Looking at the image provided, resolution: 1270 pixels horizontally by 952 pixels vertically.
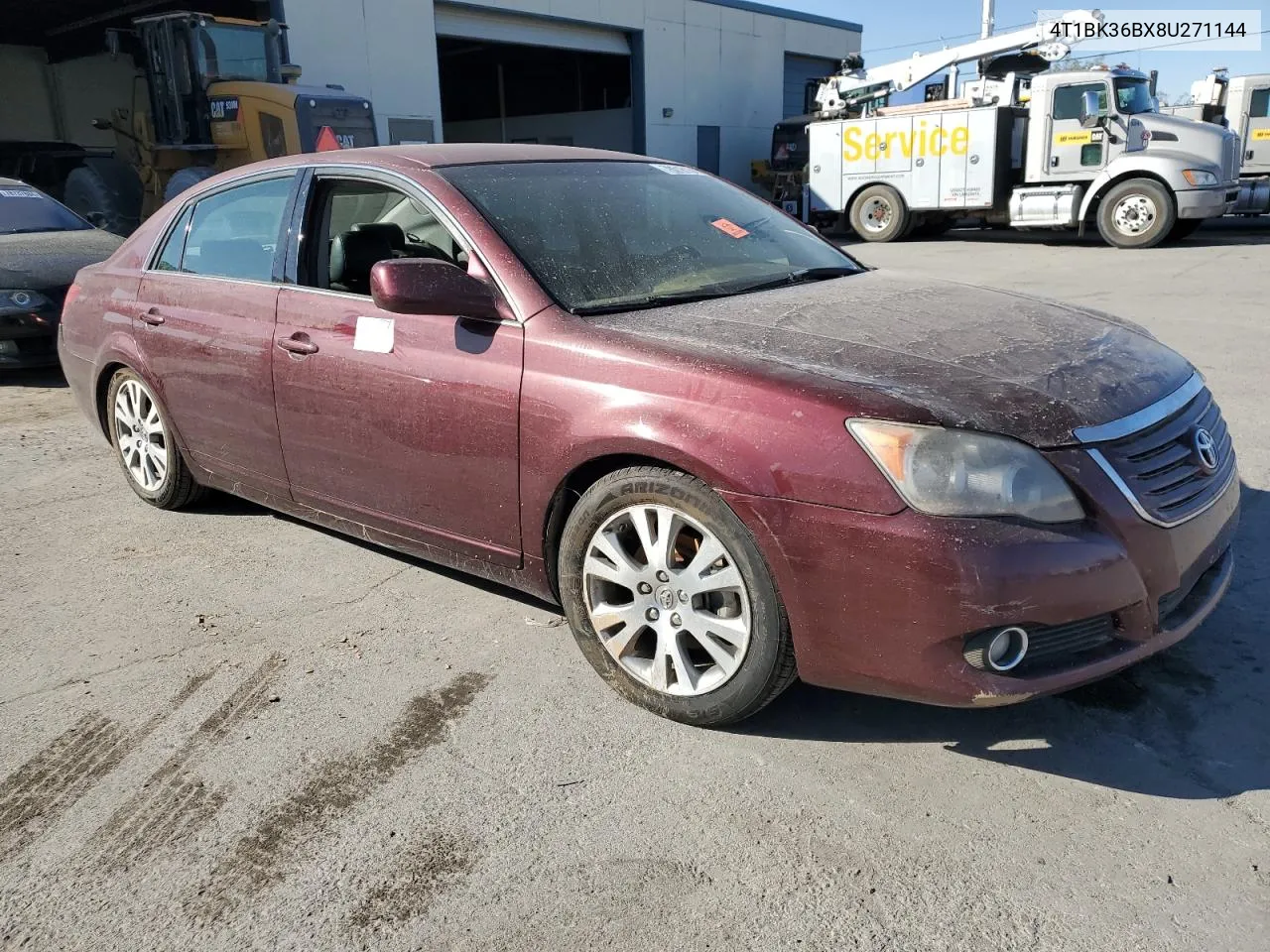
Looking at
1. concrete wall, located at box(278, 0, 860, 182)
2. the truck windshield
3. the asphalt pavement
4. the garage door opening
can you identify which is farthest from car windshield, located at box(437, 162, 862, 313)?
the garage door opening

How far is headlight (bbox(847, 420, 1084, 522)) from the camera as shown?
237 cm

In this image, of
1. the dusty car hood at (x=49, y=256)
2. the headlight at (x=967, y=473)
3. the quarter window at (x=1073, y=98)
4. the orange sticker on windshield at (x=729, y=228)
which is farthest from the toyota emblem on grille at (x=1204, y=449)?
the quarter window at (x=1073, y=98)

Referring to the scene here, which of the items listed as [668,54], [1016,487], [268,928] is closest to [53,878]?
[268,928]

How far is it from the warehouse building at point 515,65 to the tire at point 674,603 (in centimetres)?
1578

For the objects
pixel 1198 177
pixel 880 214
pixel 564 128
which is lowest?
pixel 880 214

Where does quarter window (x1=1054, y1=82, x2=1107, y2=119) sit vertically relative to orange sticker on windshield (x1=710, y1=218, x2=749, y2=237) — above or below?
above

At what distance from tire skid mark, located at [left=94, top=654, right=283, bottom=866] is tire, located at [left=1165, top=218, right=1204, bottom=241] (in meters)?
17.0

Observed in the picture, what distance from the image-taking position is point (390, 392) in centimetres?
337

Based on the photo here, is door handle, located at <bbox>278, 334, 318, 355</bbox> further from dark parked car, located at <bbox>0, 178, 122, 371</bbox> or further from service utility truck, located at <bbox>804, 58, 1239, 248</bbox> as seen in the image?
service utility truck, located at <bbox>804, 58, 1239, 248</bbox>

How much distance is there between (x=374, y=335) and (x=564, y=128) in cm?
2871

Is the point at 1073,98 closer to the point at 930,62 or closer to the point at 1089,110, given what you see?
the point at 1089,110

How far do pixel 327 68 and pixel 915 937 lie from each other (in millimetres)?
19152

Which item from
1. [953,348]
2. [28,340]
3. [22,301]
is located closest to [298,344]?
[953,348]

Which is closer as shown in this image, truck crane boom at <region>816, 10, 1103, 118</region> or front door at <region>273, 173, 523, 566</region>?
front door at <region>273, 173, 523, 566</region>
